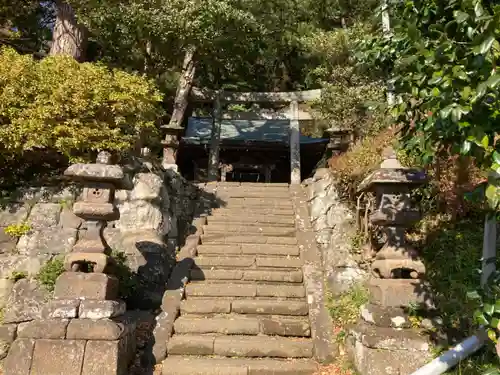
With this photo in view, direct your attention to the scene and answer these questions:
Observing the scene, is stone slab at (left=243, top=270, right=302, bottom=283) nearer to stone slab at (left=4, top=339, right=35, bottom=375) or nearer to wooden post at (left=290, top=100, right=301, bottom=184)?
stone slab at (left=4, top=339, right=35, bottom=375)

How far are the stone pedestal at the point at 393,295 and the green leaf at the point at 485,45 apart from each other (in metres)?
2.47

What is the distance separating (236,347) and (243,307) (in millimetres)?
811

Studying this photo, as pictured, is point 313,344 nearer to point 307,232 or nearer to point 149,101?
point 307,232

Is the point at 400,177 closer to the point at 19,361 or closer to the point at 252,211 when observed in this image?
the point at 19,361

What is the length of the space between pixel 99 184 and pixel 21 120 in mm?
2700

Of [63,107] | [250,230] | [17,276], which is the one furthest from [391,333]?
[63,107]

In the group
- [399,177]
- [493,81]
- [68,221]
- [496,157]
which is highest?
[493,81]

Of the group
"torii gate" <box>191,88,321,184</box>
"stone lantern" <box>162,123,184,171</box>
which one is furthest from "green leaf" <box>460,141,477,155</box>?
"torii gate" <box>191,88,321,184</box>

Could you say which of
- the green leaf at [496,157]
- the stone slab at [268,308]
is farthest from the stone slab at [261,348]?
the green leaf at [496,157]

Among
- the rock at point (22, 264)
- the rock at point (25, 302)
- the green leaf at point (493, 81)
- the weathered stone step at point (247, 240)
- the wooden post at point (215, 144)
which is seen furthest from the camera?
the wooden post at point (215, 144)

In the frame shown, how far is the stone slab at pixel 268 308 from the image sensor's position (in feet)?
18.9

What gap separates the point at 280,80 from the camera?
58.0ft

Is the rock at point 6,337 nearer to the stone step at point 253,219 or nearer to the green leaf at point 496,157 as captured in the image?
the stone step at point 253,219

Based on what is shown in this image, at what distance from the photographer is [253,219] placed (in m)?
8.72
